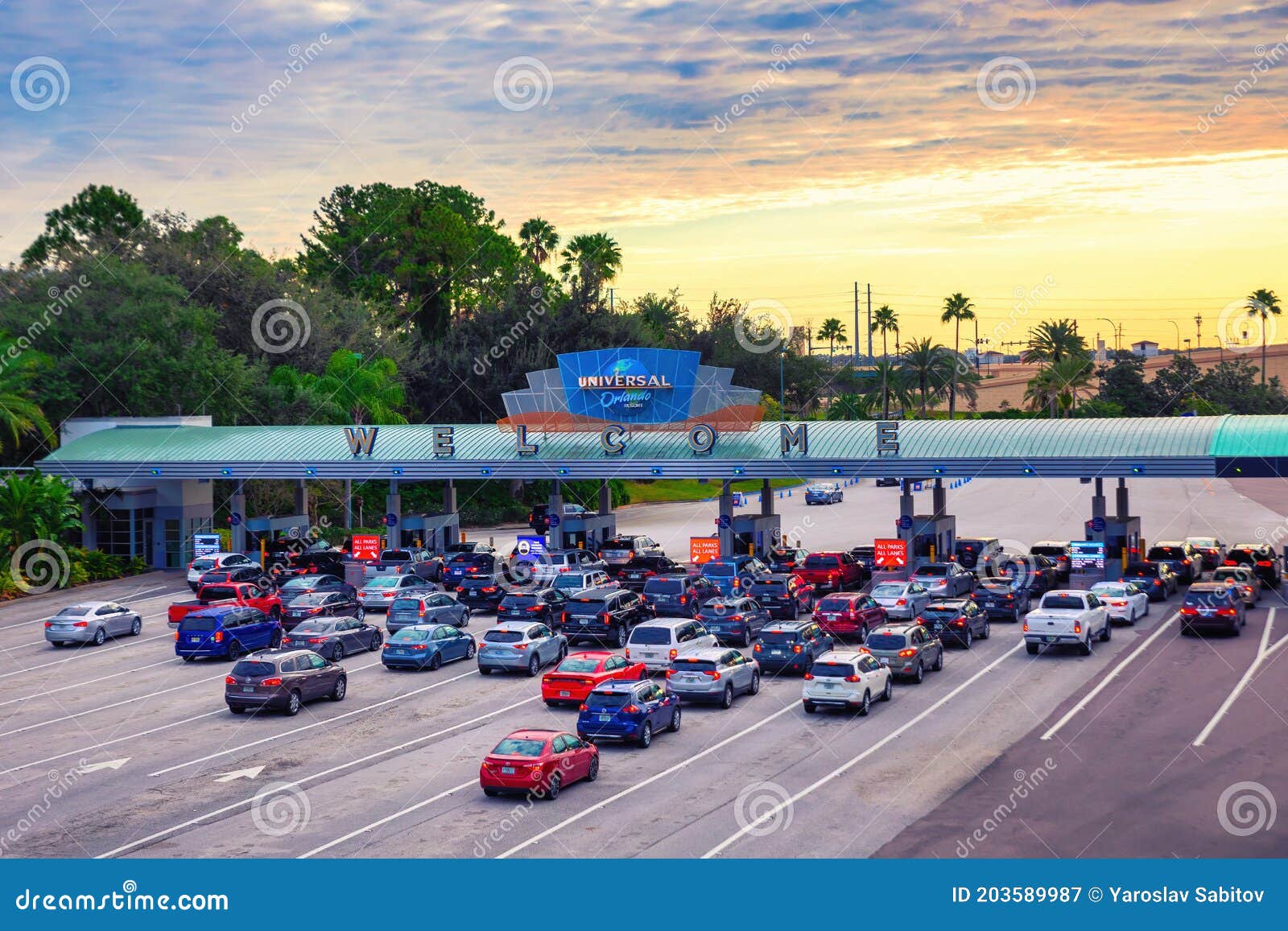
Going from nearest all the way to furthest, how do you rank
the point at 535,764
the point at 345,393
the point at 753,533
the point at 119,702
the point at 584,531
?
the point at 535,764 → the point at 119,702 → the point at 753,533 → the point at 584,531 → the point at 345,393

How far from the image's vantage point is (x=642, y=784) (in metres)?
25.1

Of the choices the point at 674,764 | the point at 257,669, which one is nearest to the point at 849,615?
the point at 674,764

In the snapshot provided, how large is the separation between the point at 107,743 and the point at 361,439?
32021 mm

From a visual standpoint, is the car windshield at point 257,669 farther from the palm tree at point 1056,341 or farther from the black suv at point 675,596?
the palm tree at point 1056,341

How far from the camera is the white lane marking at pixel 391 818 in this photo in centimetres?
2111

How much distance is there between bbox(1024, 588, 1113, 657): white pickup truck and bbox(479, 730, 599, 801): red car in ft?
57.7

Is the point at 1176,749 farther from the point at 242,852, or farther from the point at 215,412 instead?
the point at 215,412

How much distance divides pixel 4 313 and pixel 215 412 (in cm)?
1208

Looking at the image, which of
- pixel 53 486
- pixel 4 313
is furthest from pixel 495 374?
pixel 53 486

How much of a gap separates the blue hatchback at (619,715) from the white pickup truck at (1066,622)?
1425 centimetres

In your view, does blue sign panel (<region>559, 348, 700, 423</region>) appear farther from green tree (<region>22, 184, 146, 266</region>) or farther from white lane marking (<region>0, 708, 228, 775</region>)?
green tree (<region>22, 184, 146, 266</region>)

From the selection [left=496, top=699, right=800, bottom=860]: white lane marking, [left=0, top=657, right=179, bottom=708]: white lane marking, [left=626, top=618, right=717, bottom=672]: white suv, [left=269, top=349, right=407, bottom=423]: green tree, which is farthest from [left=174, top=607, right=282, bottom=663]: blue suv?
[left=269, top=349, right=407, bottom=423]: green tree

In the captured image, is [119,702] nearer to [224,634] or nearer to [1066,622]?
[224,634]

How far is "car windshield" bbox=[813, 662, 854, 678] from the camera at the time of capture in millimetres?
30531
